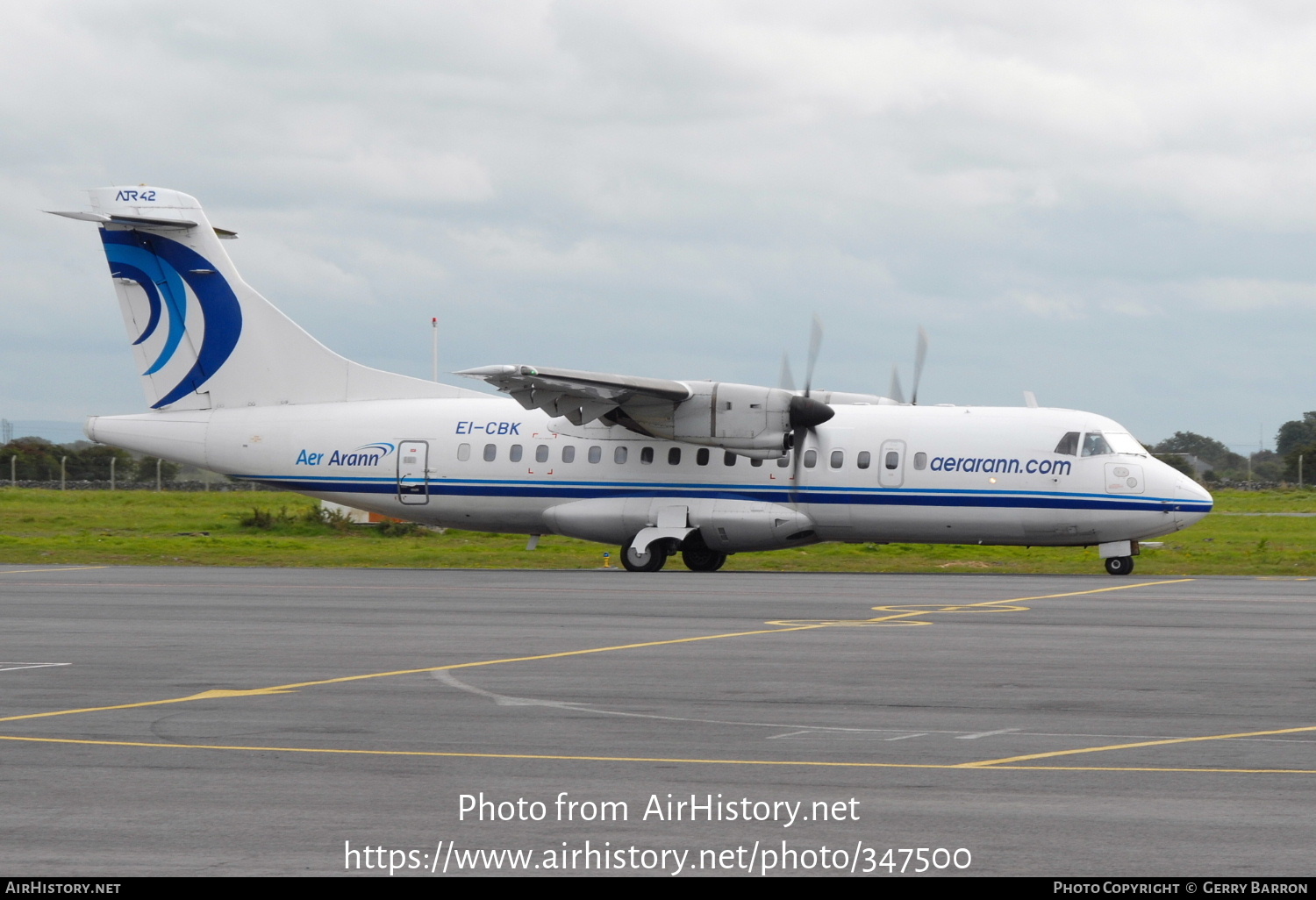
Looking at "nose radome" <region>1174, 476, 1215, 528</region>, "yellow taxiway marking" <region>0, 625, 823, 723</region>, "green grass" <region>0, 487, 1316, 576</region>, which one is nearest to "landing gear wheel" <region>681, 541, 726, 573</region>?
"green grass" <region>0, 487, 1316, 576</region>

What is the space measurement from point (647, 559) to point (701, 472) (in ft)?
6.74

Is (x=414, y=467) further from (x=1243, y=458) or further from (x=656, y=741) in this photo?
(x=1243, y=458)

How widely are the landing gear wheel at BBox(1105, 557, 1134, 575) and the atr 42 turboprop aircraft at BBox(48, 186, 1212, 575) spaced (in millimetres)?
27

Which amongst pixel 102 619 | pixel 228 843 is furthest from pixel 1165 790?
pixel 102 619

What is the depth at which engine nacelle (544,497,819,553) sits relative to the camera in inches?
1095

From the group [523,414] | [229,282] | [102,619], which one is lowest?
[102,619]

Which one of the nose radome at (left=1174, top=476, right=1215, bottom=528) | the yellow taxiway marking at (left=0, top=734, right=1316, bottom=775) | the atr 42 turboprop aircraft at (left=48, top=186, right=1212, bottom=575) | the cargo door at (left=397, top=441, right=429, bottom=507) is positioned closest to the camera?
the yellow taxiway marking at (left=0, top=734, right=1316, bottom=775)

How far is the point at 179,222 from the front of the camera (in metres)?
30.6

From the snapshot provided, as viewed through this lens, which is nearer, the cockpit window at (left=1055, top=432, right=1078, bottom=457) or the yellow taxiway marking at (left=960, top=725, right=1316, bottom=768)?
the yellow taxiway marking at (left=960, top=725, right=1316, bottom=768)

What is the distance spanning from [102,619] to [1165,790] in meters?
13.8

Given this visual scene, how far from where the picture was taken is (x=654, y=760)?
875cm

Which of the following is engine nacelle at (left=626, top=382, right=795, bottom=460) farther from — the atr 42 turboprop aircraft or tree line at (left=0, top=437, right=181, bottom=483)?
tree line at (left=0, top=437, right=181, bottom=483)

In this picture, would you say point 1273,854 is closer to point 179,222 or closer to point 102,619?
point 102,619

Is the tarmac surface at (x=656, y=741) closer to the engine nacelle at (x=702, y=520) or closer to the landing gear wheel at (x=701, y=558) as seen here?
the engine nacelle at (x=702, y=520)
